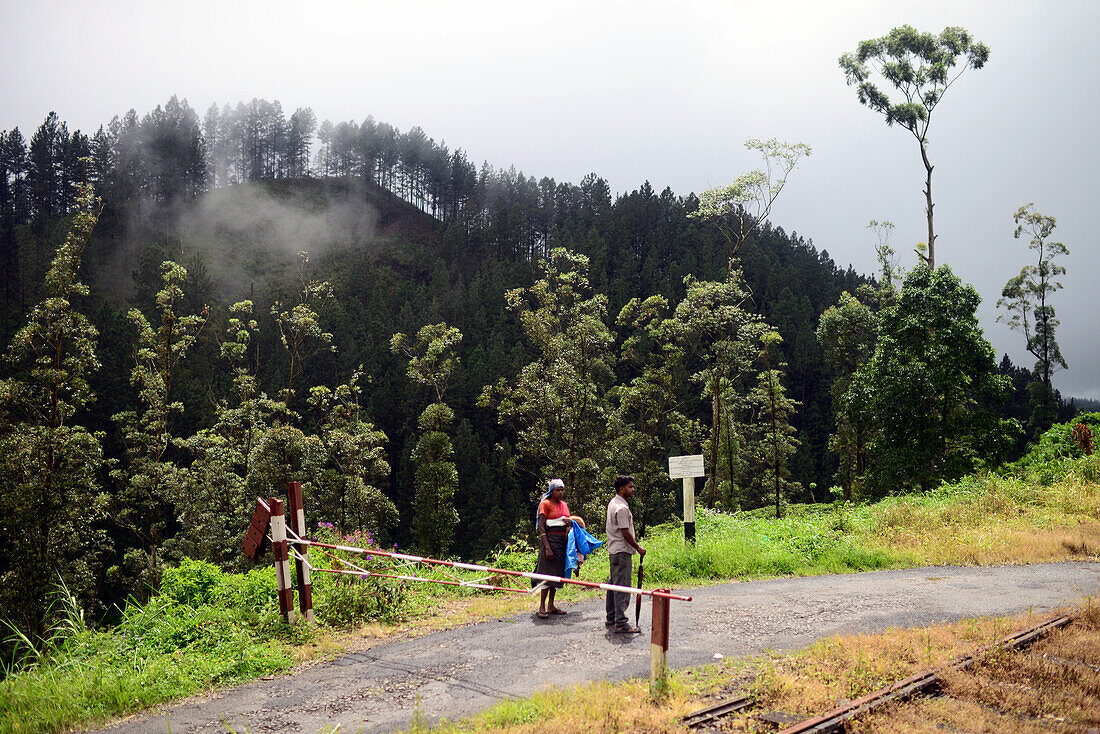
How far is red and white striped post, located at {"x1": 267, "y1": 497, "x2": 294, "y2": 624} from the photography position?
25.4 feet

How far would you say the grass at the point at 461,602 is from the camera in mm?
5906

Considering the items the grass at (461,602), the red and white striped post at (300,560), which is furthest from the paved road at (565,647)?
the red and white striped post at (300,560)

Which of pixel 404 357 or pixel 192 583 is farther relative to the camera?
pixel 404 357

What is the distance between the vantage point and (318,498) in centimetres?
3225

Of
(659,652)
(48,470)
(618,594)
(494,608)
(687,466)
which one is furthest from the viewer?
(48,470)

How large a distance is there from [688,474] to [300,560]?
6088 mm

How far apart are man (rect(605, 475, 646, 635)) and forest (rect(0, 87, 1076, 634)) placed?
677 centimetres

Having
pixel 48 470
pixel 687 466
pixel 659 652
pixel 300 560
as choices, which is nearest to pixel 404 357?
pixel 48 470

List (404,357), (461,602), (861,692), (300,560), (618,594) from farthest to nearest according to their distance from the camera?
(404,357) < (461,602) < (300,560) < (618,594) < (861,692)

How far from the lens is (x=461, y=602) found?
9750 mm

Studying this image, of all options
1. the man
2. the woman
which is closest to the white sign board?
the woman

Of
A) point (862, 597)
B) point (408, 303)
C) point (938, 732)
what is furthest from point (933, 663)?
point (408, 303)

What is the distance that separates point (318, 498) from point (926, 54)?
3378 cm

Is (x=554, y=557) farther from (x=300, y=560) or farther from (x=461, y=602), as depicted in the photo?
(x=300, y=560)
